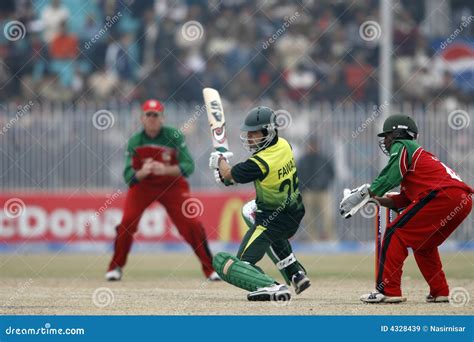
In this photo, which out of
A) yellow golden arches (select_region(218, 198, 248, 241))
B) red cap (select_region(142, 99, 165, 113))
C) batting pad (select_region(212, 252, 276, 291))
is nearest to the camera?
batting pad (select_region(212, 252, 276, 291))

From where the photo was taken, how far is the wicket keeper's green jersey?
43.1 feet

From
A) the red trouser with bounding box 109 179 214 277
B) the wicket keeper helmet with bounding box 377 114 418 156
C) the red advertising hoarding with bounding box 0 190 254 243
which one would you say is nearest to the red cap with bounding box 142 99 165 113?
the red trouser with bounding box 109 179 214 277

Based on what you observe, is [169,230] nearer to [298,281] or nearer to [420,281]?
[420,281]

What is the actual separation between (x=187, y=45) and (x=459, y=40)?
23.6ft

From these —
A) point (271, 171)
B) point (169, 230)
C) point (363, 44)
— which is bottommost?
point (169, 230)

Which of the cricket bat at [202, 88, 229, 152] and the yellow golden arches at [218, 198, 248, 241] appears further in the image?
the yellow golden arches at [218, 198, 248, 241]

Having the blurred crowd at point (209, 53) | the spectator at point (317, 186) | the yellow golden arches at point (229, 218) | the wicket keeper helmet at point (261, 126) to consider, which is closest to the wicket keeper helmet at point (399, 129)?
the wicket keeper helmet at point (261, 126)

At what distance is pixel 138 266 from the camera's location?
20969 mm

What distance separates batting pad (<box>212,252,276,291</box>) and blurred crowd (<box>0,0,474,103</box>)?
14934 millimetres

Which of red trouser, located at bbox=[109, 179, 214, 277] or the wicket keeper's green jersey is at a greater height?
the wicket keeper's green jersey

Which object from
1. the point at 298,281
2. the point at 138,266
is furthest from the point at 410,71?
the point at 298,281

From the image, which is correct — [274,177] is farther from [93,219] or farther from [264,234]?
[93,219]

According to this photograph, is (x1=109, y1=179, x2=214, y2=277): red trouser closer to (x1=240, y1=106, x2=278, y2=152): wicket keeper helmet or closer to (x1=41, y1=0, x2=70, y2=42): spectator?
(x1=240, y1=106, x2=278, y2=152): wicket keeper helmet

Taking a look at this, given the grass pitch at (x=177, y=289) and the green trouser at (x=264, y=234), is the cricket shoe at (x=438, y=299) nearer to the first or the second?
the grass pitch at (x=177, y=289)
